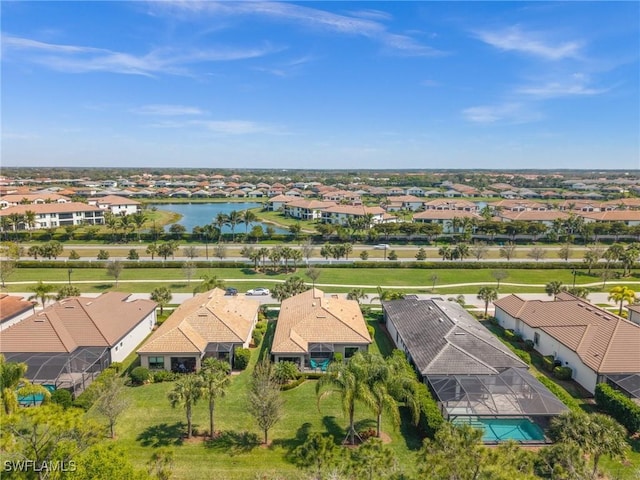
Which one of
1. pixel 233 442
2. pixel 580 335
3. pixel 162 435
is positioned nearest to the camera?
pixel 233 442

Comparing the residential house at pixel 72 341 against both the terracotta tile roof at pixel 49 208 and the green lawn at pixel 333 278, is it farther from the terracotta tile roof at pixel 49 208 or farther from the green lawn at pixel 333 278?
the terracotta tile roof at pixel 49 208

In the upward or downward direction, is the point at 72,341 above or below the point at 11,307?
above

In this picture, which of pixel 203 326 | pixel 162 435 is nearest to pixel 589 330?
pixel 203 326

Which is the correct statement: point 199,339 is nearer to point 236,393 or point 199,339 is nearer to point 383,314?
point 236,393

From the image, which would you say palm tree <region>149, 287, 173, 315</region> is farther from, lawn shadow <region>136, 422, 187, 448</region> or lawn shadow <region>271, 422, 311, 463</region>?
lawn shadow <region>271, 422, 311, 463</region>

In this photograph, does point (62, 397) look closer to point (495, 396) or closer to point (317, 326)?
point (317, 326)

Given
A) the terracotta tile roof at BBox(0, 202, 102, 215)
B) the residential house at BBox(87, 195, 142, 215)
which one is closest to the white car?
the terracotta tile roof at BBox(0, 202, 102, 215)

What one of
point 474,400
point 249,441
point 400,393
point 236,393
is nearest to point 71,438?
point 249,441
